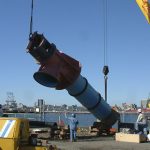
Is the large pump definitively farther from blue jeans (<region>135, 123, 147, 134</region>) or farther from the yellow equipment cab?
the yellow equipment cab

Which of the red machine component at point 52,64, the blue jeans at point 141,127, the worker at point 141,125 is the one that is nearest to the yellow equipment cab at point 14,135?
the red machine component at point 52,64

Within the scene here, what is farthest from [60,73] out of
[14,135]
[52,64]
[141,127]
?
[14,135]

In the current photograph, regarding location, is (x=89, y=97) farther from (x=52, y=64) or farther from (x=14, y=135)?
(x=14, y=135)

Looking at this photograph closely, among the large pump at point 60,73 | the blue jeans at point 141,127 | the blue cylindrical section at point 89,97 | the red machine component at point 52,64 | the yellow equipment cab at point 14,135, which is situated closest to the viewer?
the yellow equipment cab at point 14,135

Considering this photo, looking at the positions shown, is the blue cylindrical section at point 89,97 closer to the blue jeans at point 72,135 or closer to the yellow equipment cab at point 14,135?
the blue jeans at point 72,135

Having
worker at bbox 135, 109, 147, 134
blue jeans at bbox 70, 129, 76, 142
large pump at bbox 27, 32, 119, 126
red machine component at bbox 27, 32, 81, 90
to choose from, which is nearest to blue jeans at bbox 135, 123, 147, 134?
worker at bbox 135, 109, 147, 134

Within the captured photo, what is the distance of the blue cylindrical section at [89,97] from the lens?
24.6 meters

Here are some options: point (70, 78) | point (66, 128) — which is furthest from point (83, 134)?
point (70, 78)

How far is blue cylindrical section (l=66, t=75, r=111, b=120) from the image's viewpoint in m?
24.6

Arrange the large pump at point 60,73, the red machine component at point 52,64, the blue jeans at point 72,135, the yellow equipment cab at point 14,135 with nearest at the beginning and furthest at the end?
the yellow equipment cab at point 14,135, the red machine component at point 52,64, the large pump at point 60,73, the blue jeans at point 72,135

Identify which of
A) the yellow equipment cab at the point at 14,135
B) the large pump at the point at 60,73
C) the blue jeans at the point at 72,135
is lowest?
the blue jeans at the point at 72,135

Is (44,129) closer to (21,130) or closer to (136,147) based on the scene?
(136,147)

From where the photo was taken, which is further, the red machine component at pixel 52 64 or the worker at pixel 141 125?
the worker at pixel 141 125

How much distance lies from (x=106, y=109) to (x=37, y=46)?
26.9ft
